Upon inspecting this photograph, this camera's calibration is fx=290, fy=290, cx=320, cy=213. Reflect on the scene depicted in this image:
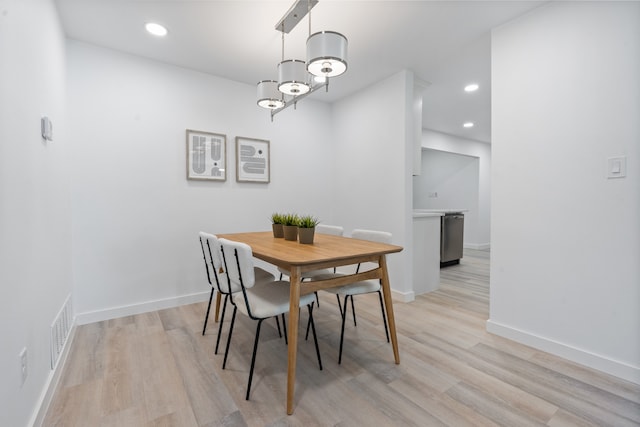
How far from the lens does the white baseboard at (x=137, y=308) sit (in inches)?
103

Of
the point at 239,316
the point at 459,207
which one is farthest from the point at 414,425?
the point at 459,207

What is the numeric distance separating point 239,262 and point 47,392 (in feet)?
3.95

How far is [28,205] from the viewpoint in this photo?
1415 millimetres

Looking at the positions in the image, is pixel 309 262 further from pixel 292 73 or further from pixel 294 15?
pixel 294 15

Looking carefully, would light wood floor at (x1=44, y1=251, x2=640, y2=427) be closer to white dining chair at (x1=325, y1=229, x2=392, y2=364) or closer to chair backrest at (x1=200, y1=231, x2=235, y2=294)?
white dining chair at (x1=325, y1=229, x2=392, y2=364)

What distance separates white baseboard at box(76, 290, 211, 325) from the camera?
8.56 feet

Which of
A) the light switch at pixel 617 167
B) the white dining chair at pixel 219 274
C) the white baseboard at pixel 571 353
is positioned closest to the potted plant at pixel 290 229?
the white dining chair at pixel 219 274

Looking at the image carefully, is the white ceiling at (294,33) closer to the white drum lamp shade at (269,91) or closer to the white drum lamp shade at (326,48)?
the white drum lamp shade at (269,91)

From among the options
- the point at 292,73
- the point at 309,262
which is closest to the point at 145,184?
the point at 292,73

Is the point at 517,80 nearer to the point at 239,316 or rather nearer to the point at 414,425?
the point at 414,425

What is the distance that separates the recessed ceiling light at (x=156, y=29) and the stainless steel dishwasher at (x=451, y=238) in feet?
14.3

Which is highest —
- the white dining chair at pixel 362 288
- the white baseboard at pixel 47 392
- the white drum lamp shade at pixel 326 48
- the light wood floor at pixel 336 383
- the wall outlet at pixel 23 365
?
the white drum lamp shade at pixel 326 48

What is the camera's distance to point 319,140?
4117 millimetres

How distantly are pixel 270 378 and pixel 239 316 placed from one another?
3.50 ft
